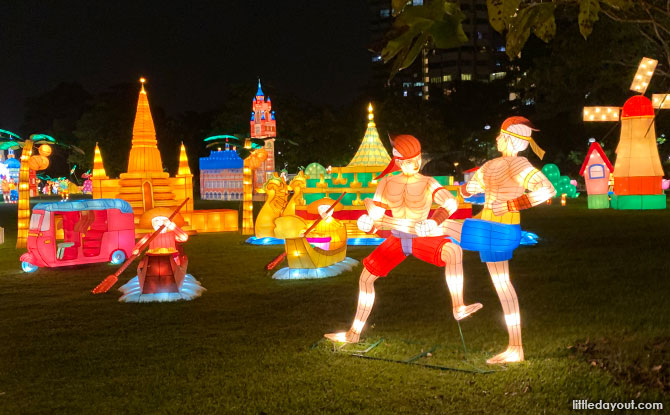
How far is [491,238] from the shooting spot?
570cm

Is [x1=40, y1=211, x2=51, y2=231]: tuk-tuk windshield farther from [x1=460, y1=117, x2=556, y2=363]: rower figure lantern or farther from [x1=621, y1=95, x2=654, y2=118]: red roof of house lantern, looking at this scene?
[x1=621, y1=95, x2=654, y2=118]: red roof of house lantern

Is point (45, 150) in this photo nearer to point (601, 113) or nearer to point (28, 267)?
point (28, 267)

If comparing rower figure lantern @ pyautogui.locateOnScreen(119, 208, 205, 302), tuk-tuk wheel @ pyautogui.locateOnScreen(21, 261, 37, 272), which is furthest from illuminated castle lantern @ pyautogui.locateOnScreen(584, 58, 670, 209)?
tuk-tuk wheel @ pyautogui.locateOnScreen(21, 261, 37, 272)

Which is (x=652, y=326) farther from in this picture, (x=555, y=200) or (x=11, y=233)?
(x=555, y=200)

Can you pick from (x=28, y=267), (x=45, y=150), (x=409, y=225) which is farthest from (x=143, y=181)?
(x=409, y=225)

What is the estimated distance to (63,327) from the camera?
770cm

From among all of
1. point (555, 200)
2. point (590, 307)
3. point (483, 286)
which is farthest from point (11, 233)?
point (555, 200)

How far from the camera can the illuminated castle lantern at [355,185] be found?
16.5 metres

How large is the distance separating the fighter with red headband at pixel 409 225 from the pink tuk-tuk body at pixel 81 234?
8.01 metres

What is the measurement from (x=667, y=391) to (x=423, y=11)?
3.87 m

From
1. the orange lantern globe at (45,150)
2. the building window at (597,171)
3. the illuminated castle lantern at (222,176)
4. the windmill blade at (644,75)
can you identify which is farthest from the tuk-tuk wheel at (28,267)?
the illuminated castle lantern at (222,176)

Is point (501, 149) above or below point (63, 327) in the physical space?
above

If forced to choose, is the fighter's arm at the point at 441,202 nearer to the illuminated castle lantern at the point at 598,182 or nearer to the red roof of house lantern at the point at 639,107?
the red roof of house lantern at the point at 639,107

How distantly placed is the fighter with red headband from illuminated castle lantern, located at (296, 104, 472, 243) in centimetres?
954
